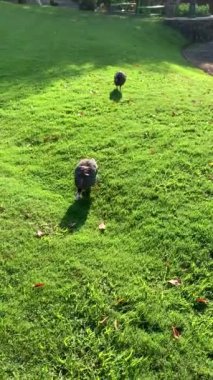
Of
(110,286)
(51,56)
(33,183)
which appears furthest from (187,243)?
(51,56)

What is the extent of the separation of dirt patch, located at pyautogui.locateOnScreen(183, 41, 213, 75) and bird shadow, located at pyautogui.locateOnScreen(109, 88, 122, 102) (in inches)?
258

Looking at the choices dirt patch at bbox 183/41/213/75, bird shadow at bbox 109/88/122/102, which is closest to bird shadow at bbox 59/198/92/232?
bird shadow at bbox 109/88/122/102

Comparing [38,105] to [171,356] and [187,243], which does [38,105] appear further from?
[171,356]

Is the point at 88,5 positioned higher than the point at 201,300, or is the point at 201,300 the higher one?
the point at 201,300

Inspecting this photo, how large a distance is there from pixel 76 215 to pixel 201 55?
1555 centimetres

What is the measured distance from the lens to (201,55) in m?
20.6

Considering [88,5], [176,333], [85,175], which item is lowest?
[88,5]

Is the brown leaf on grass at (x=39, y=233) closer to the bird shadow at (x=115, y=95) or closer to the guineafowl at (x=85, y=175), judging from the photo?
the guineafowl at (x=85, y=175)

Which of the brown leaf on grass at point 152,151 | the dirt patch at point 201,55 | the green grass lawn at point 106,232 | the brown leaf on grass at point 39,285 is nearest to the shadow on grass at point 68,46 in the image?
the dirt patch at point 201,55

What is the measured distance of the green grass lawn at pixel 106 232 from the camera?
518cm

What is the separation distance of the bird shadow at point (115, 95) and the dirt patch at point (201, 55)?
655cm

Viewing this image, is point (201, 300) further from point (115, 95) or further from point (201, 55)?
point (201, 55)

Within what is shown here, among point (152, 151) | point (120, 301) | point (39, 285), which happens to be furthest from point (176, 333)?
point (152, 151)

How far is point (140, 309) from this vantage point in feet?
18.5
